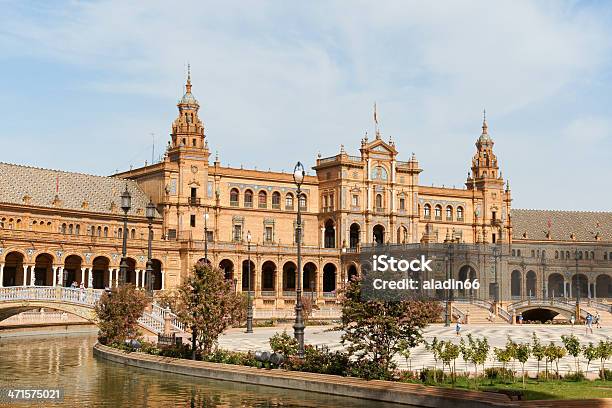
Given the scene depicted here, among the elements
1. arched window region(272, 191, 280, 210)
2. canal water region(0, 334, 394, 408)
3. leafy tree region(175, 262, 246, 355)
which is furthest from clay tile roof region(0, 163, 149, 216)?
leafy tree region(175, 262, 246, 355)

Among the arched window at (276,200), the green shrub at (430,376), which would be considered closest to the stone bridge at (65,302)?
the green shrub at (430,376)

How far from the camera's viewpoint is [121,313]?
41.0m

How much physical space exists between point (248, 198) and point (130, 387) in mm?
67388

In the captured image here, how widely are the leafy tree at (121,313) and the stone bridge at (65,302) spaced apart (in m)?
4.81

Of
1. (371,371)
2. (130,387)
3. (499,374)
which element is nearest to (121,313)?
(130,387)

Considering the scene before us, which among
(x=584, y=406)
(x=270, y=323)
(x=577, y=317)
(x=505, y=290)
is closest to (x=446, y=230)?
(x=505, y=290)

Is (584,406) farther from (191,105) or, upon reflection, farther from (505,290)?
(191,105)

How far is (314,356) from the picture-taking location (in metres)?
29.8

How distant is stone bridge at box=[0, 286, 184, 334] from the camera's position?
1849 inches

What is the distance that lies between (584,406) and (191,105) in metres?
73.5

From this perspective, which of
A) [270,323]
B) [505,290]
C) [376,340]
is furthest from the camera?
[505,290]

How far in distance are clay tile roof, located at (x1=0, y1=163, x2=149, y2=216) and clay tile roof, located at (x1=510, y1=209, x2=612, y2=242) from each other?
182 ft

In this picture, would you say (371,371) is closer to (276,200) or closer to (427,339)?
(427,339)

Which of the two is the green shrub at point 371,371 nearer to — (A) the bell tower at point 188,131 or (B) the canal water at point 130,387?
(B) the canal water at point 130,387
